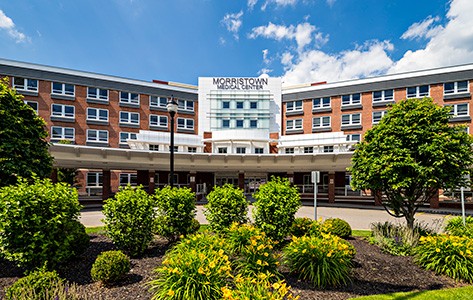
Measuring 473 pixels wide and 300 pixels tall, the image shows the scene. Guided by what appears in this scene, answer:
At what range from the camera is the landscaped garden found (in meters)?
4.89

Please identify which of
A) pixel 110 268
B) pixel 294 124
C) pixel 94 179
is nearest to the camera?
pixel 110 268

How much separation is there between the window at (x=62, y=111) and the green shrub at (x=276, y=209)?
126ft

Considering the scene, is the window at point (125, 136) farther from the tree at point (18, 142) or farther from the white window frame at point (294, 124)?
the tree at point (18, 142)

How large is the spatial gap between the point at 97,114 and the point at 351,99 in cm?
4082

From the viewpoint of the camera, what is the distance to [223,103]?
1660 inches

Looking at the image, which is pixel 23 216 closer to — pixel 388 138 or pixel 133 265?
pixel 133 265

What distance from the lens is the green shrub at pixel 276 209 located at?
7.85 m

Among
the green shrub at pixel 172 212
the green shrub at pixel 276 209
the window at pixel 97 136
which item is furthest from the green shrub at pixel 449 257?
the window at pixel 97 136

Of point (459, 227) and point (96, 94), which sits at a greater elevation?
point (96, 94)

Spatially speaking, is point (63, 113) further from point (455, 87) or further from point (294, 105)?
point (455, 87)

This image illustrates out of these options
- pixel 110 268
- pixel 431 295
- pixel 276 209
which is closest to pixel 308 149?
pixel 276 209

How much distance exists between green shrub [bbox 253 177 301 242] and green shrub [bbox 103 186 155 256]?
3.63 metres

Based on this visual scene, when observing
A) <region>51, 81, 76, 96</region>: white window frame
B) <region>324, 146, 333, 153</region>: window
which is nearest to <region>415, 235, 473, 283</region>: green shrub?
<region>324, 146, 333, 153</region>: window

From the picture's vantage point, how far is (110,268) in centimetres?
558
